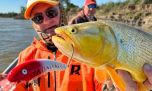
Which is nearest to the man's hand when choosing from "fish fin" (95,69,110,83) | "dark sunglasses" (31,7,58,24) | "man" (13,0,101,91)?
"fish fin" (95,69,110,83)

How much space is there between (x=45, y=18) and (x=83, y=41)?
5.22ft

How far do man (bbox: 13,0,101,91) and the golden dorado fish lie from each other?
1333 millimetres

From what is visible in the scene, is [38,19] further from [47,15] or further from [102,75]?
[102,75]

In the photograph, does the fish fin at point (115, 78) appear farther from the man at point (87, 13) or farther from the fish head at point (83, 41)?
the man at point (87, 13)

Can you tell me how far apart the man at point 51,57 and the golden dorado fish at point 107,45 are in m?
1.33

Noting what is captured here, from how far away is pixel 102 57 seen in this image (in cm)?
254

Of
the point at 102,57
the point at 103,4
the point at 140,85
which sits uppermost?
the point at 102,57

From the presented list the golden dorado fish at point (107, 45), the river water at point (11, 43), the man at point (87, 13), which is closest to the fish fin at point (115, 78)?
the golden dorado fish at point (107, 45)

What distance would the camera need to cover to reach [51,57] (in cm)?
416

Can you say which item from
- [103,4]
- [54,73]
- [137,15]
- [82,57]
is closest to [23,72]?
[82,57]

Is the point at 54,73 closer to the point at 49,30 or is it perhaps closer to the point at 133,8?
the point at 49,30

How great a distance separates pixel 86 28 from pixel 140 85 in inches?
21.9

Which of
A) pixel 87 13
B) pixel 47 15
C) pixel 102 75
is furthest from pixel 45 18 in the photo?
pixel 87 13

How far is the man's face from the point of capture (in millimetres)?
4055
